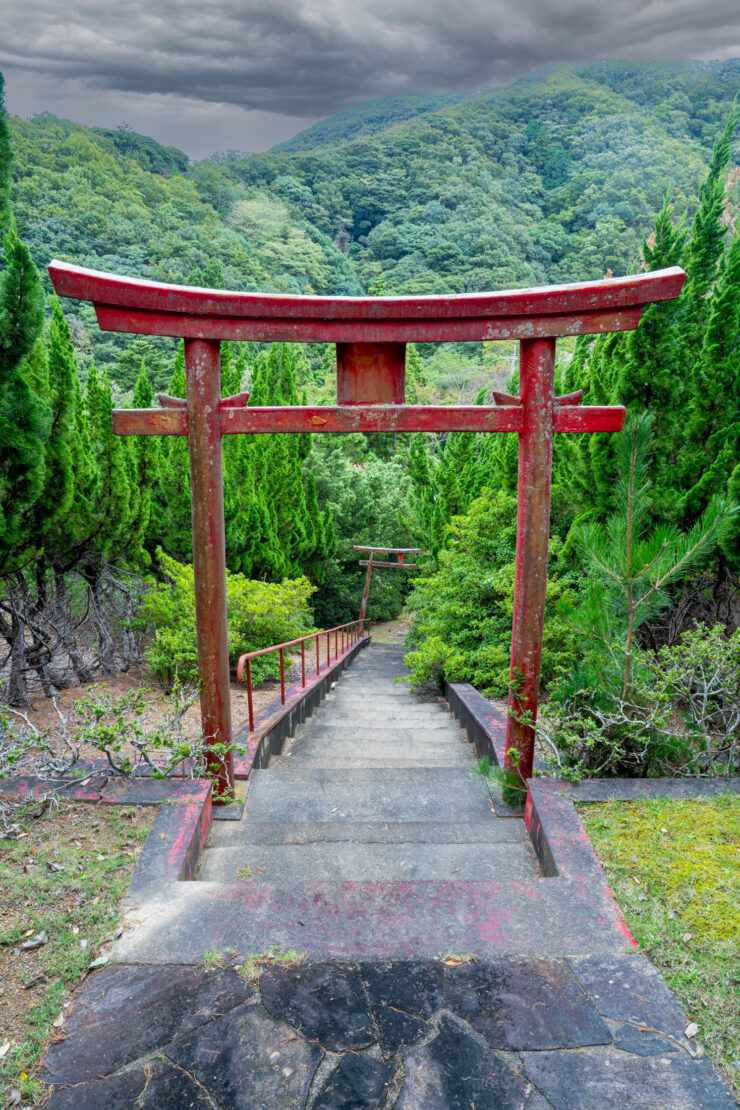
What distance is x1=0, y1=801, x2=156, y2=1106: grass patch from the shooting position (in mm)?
2191

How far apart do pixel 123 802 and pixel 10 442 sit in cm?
284

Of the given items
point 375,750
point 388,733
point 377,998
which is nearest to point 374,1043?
point 377,998

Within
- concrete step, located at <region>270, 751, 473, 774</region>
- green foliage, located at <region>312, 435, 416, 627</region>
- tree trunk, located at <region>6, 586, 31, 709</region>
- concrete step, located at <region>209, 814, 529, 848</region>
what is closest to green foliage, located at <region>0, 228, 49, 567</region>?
tree trunk, located at <region>6, 586, 31, 709</region>

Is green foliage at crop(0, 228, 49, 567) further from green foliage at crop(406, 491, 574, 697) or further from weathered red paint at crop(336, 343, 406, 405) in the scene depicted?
green foliage at crop(406, 491, 574, 697)

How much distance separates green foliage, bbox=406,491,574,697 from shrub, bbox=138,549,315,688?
1743 mm

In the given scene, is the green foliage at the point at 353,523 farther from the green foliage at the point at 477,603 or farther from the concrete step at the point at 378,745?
the concrete step at the point at 378,745

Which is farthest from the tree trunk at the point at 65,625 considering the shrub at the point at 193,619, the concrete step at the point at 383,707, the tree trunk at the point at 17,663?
the concrete step at the point at 383,707

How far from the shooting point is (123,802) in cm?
352

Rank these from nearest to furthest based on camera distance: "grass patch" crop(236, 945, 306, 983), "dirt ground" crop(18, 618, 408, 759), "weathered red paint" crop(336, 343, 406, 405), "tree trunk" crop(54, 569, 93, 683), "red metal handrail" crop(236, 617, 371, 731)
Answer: "grass patch" crop(236, 945, 306, 983), "weathered red paint" crop(336, 343, 406, 405), "red metal handrail" crop(236, 617, 371, 731), "dirt ground" crop(18, 618, 408, 759), "tree trunk" crop(54, 569, 93, 683)

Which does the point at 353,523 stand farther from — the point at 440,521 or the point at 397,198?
the point at 397,198

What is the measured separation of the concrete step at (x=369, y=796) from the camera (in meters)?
4.12

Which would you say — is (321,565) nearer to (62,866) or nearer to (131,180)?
(62,866)

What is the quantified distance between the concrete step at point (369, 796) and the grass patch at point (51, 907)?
999 mm

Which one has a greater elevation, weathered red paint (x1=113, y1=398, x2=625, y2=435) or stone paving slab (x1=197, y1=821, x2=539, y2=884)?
weathered red paint (x1=113, y1=398, x2=625, y2=435)
